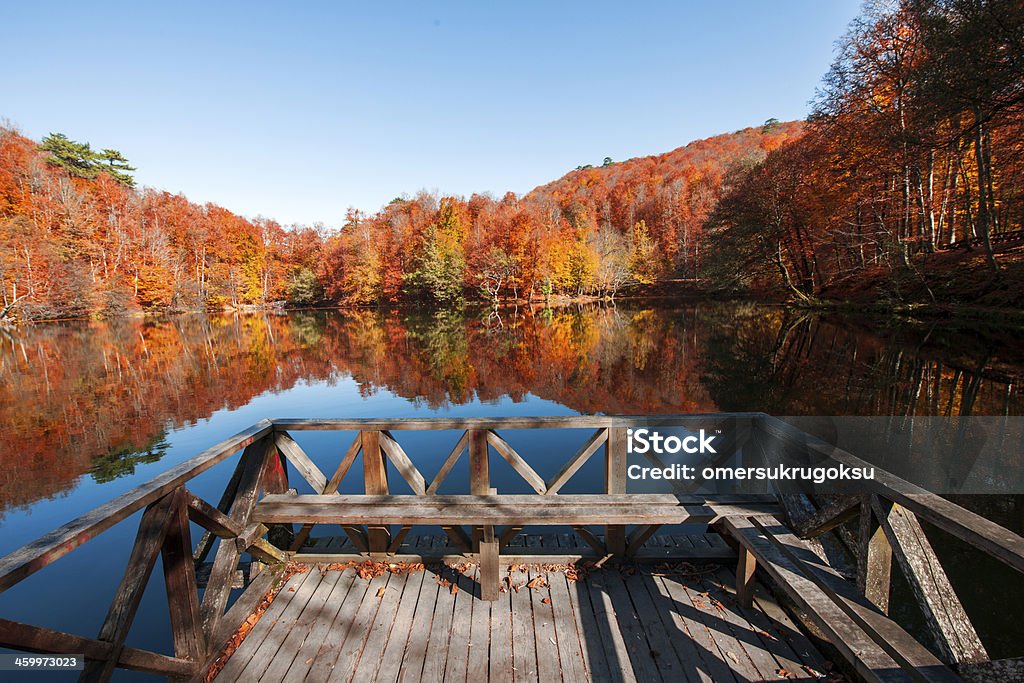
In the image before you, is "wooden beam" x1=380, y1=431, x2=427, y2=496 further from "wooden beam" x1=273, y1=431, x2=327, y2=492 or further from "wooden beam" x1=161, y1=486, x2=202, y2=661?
"wooden beam" x1=161, y1=486, x2=202, y2=661

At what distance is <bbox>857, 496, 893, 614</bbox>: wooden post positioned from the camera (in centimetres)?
240

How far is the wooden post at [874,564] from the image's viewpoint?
7.88ft

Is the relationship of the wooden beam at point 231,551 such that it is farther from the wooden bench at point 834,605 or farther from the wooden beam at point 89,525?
the wooden bench at point 834,605

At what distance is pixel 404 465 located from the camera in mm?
3811

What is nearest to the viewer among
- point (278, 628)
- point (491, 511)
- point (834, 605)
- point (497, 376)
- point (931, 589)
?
point (931, 589)

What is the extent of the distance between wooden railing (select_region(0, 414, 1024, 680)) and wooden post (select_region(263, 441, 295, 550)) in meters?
0.01

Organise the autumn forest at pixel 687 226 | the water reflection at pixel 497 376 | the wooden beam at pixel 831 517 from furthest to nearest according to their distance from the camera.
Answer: the autumn forest at pixel 687 226 → the water reflection at pixel 497 376 → the wooden beam at pixel 831 517

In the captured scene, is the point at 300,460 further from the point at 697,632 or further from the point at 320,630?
the point at 697,632

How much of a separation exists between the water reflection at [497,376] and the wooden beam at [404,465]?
7099mm

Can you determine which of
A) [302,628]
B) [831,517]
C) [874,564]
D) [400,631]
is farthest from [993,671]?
[302,628]

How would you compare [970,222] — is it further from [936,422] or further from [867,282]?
[936,422]

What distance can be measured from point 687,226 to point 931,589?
6441 centimetres

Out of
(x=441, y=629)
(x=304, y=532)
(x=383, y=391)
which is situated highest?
(x=304, y=532)

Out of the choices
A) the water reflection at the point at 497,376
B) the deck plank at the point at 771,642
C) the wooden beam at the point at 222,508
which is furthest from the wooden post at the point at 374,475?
the water reflection at the point at 497,376
